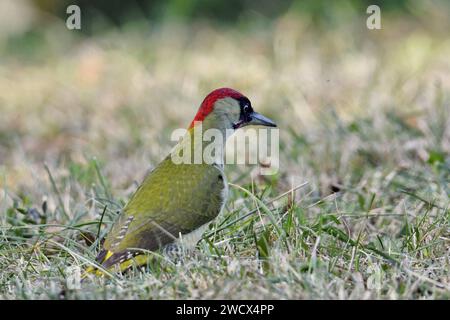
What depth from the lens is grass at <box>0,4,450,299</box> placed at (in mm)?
3801

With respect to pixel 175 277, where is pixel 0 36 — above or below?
above

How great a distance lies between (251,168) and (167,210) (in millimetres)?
1623

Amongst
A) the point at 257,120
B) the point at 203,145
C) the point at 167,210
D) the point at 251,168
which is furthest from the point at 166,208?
the point at 251,168

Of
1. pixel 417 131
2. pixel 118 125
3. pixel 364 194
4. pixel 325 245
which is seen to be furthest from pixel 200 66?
pixel 325 245

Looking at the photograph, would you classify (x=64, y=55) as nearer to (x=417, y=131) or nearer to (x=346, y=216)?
(x=417, y=131)

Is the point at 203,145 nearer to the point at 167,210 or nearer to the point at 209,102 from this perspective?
the point at 209,102

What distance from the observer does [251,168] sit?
5.76 metres

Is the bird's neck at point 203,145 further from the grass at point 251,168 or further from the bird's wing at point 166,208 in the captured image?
the grass at point 251,168

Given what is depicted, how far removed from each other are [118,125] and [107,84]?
1160 mm

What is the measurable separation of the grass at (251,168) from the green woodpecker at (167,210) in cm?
10

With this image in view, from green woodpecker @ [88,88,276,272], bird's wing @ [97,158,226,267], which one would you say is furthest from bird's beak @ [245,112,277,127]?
bird's wing @ [97,158,226,267]
